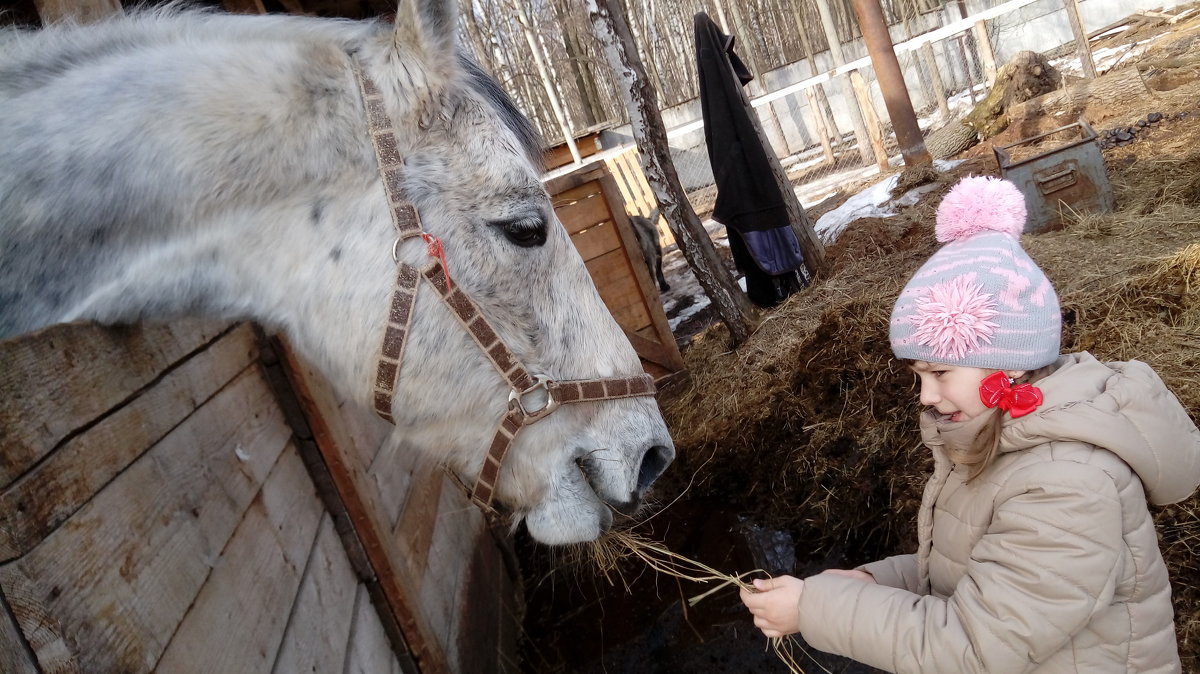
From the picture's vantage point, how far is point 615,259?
514 cm

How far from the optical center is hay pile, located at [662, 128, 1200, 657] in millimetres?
2992

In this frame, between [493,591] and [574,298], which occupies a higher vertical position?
[574,298]

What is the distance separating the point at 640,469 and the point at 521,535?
3.05 metres

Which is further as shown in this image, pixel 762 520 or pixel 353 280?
pixel 762 520

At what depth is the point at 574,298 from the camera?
67.5 inches

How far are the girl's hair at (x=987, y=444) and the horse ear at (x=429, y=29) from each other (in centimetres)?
147

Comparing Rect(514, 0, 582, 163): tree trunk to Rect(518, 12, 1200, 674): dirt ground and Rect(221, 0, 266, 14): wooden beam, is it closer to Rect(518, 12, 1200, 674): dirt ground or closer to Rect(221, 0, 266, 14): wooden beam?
Rect(518, 12, 1200, 674): dirt ground

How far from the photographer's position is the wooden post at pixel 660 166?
15.0 ft

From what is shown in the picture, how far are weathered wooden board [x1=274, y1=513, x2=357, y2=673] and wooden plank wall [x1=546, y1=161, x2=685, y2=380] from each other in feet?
10.4

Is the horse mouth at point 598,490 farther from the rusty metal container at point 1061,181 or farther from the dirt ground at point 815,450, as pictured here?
the rusty metal container at point 1061,181

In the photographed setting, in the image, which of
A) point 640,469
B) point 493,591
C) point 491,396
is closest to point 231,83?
point 491,396

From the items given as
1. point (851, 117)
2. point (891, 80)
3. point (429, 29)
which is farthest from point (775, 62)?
point (429, 29)

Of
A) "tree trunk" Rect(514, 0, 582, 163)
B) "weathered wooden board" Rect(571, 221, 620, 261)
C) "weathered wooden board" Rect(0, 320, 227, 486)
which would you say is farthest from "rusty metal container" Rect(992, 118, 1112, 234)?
"tree trunk" Rect(514, 0, 582, 163)

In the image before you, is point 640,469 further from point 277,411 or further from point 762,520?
point 762,520
